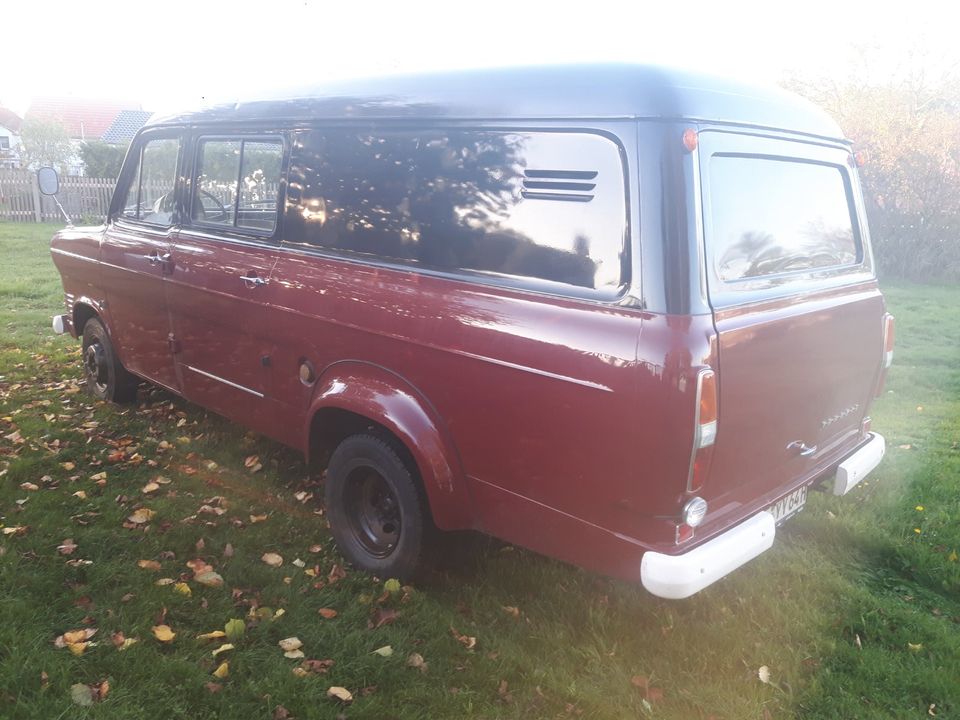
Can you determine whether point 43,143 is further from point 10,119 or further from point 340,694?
point 340,694

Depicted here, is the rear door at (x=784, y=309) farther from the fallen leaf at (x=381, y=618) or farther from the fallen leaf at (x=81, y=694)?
the fallen leaf at (x=81, y=694)

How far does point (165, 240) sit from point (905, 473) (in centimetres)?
484

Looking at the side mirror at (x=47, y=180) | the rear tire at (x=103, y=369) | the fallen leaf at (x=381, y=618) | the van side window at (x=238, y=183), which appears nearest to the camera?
the fallen leaf at (x=381, y=618)

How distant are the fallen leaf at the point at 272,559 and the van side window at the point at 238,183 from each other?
164 cm

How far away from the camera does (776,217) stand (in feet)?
10.1

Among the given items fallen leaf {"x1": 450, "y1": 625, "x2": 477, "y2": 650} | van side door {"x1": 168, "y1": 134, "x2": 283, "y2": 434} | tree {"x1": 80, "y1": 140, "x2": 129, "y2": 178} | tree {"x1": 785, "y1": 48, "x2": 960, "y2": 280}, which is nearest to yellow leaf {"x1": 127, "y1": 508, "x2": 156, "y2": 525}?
van side door {"x1": 168, "y1": 134, "x2": 283, "y2": 434}

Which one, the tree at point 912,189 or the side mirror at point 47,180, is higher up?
the tree at point 912,189

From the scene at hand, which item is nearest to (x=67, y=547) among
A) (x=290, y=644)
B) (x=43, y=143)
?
(x=290, y=644)

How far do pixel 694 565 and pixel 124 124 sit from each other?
60.9 metres

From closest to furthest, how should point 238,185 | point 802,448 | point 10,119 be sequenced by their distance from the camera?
point 802,448, point 238,185, point 10,119

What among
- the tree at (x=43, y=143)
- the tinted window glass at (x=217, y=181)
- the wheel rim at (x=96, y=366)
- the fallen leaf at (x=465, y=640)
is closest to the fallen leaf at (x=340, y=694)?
the fallen leaf at (x=465, y=640)

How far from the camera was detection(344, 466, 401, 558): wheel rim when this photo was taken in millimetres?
3602

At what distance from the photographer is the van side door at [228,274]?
12.9ft

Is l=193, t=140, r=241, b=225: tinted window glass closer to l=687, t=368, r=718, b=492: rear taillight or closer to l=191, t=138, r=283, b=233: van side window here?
l=191, t=138, r=283, b=233: van side window
